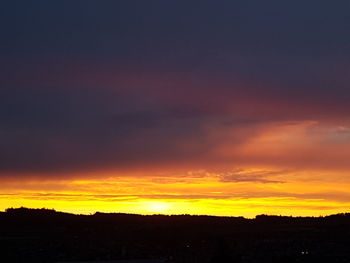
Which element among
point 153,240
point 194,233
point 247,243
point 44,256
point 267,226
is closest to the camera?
point 44,256

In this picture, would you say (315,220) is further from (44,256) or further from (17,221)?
(44,256)

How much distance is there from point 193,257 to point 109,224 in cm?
3971

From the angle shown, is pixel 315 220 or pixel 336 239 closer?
pixel 336 239

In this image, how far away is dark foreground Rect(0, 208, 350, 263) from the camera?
84500mm

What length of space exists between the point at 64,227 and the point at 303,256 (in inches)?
1716

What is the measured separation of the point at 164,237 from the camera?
344 ft

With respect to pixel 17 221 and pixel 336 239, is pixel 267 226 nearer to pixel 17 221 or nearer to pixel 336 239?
pixel 336 239

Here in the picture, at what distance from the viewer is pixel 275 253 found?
83.2 metres

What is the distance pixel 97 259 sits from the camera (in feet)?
268

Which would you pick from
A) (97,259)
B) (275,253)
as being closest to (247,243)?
(275,253)

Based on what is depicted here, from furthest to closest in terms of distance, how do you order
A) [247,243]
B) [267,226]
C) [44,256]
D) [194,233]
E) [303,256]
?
1. [267,226]
2. [194,233]
3. [247,243]
4. [44,256]
5. [303,256]

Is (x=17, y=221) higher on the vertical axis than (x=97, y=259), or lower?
higher

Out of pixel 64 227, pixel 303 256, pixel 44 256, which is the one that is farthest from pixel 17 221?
pixel 303 256

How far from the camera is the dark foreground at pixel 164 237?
277 ft
